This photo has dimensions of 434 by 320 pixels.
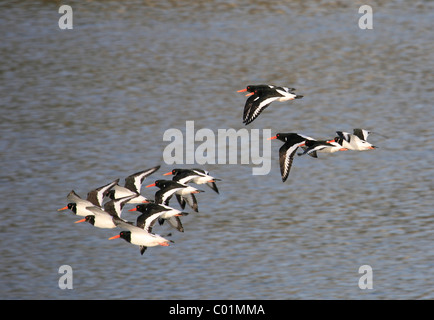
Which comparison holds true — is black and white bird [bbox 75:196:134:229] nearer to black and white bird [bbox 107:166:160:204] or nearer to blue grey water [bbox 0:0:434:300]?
black and white bird [bbox 107:166:160:204]

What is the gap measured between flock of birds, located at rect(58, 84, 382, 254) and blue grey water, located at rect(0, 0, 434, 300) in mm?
916

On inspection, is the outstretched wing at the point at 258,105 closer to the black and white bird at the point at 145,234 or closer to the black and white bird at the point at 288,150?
the black and white bird at the point at 288,150

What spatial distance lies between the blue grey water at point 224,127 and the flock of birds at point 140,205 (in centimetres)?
→ 89

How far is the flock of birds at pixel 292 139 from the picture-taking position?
19328 mm

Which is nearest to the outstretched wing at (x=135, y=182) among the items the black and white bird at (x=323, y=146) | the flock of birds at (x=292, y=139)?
the flock of birds at (x=292, y=139)

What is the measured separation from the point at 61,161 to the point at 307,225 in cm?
608

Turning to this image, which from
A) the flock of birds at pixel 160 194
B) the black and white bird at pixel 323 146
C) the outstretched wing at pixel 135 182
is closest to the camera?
the flock of birds at pixel 160 194

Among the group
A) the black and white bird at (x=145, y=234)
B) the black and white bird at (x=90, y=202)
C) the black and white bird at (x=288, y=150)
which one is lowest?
the black and white bird at (x=145, y=234)

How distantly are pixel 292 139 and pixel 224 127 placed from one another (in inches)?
202

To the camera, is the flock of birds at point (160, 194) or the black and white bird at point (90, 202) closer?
the flock of birds at point (160, 194)

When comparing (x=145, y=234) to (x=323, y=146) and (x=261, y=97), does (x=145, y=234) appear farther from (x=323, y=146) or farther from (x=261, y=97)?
(x=261, y=97)

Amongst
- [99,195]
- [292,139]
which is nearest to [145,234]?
[99,195]

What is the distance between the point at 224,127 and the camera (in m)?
25.0

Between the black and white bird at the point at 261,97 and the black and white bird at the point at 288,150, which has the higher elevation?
the black and white bird at the point at 261,97
